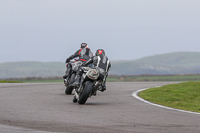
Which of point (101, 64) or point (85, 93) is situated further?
point (101, 64)

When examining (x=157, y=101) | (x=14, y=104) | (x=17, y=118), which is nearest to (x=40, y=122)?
(x=17, y=118)

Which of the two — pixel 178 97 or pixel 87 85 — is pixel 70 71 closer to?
pixel 178 97

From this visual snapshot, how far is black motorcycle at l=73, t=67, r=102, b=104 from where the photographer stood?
14.5m

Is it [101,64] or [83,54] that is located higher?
[83,54]

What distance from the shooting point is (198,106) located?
14.4m

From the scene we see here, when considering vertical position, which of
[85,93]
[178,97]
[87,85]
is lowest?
[178,97]

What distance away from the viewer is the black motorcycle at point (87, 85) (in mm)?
14539

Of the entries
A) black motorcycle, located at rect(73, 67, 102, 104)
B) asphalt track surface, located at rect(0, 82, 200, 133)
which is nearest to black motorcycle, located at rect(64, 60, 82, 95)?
black motorcycle, located at rect(73, 67, 102, 104)

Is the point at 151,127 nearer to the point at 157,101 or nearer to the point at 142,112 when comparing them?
the point at 142,112

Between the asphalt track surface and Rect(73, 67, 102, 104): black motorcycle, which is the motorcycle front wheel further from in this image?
the asphalt track surface

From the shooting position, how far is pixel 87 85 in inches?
574

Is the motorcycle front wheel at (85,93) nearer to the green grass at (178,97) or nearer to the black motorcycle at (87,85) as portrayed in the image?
the black motorcycle at (87,85)

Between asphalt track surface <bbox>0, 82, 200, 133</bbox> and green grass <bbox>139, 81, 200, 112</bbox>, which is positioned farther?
green grass <bbox>139, 81, 200, 112</bbox>

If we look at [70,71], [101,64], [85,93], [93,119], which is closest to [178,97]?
[101,64]
